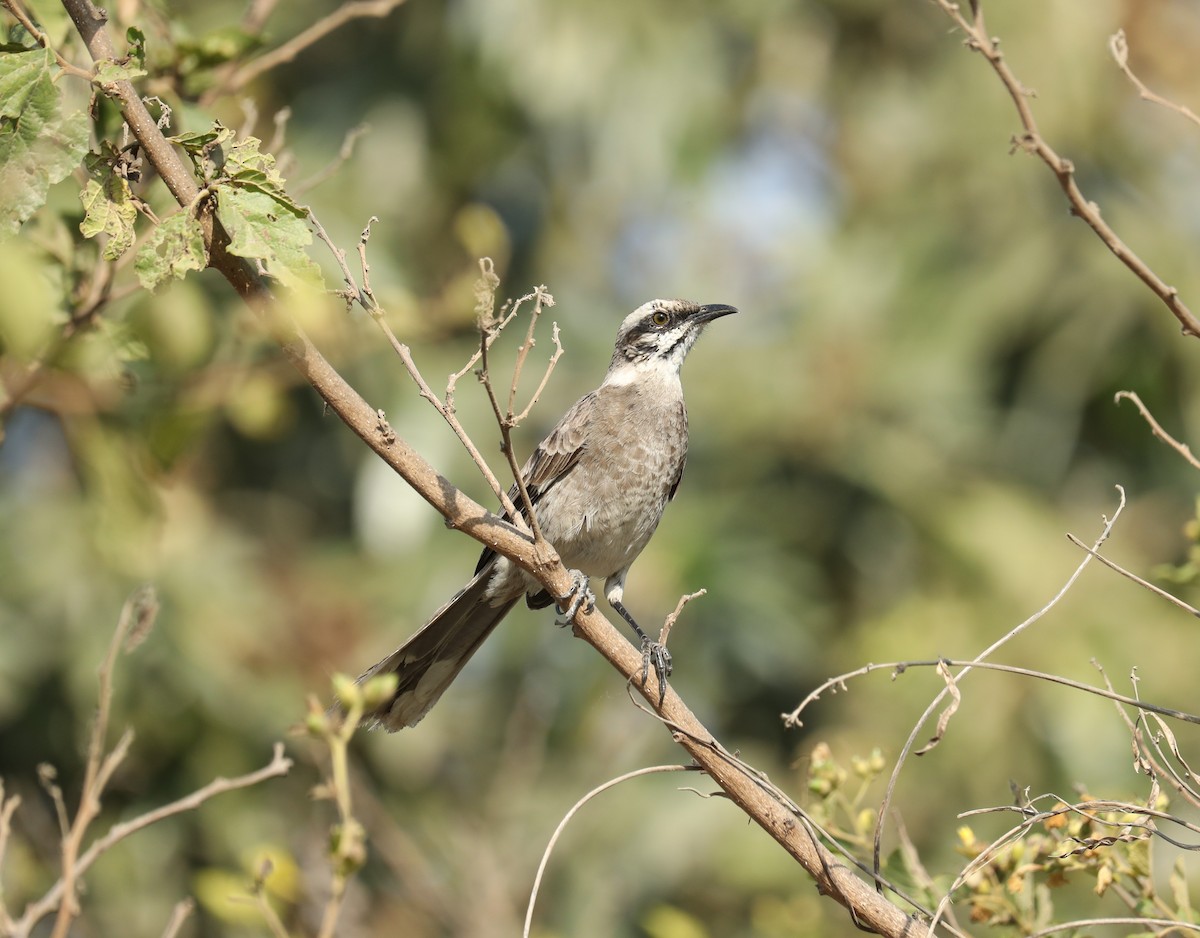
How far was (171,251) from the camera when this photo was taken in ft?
8.95

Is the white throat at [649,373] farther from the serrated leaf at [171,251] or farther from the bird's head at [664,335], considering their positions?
the serrated leaf at [171,251]

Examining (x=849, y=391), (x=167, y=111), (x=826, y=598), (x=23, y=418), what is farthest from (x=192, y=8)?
(x=167, y=111)

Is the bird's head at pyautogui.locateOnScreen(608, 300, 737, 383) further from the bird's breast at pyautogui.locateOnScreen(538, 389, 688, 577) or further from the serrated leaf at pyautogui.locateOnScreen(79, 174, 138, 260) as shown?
the serrated leaf at pyautogui.locateOnScreen(79, 174, 138, 260)

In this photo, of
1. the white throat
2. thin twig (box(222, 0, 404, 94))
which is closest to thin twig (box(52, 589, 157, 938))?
thin twig (box(222, 0, 404, 94))

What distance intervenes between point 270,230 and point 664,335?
3528 mm

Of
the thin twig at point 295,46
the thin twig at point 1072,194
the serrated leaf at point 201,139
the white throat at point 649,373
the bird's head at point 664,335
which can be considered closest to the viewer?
the thin twig at point 1072,194

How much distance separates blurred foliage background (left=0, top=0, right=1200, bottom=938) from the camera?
26.0 feet

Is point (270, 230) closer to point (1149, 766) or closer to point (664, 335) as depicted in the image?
point (1149, 766)

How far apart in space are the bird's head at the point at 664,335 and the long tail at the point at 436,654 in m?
1.38

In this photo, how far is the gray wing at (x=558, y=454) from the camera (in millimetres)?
5664

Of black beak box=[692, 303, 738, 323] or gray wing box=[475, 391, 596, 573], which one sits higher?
black beak box=[692, 303, 738, 323]

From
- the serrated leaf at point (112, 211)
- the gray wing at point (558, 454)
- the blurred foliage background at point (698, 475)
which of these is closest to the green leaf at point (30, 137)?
the serrated leaf at point (112, 211)

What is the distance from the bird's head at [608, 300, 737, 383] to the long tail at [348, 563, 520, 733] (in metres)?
1.38

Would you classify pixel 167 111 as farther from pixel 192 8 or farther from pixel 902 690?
pixel 192 8
